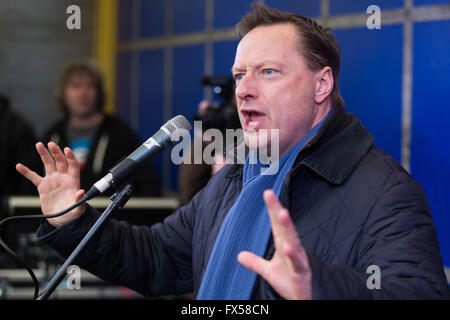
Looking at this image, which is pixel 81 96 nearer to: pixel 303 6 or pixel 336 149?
pixel 303 6

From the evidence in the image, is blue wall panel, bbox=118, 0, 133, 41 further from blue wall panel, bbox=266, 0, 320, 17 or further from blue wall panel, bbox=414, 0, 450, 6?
blue wall panel, bbox=414, 0, 450, 6

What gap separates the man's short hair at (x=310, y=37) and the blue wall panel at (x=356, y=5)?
1.05 meters

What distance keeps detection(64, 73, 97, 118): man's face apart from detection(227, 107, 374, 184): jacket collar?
2894mm

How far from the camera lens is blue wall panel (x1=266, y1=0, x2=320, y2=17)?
10.4 feet

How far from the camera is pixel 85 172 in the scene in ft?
13.3

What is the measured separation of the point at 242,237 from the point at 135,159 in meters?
0.31

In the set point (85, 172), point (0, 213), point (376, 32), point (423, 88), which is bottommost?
point (0, 213)

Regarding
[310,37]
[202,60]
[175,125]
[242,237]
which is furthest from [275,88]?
[202,60]

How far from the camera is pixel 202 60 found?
14.8ft

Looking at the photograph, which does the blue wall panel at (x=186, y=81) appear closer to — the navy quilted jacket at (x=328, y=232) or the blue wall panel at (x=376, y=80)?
the blue wall panel at (x=376, y=80)

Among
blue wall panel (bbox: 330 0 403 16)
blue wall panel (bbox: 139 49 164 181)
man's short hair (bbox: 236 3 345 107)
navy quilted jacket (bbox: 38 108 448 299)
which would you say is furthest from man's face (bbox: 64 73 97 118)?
man's short hair (bbox: 236 3 345 107)
